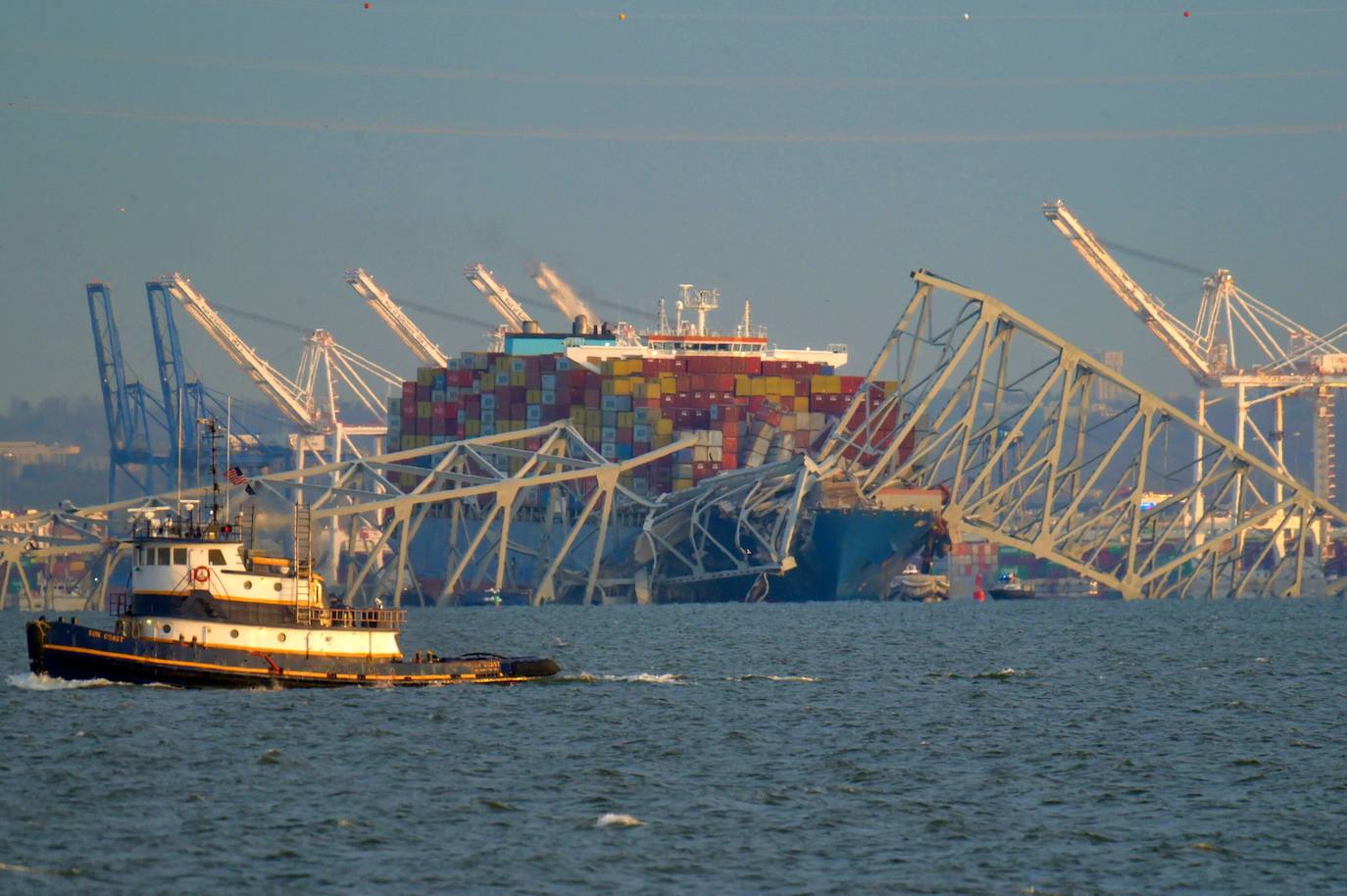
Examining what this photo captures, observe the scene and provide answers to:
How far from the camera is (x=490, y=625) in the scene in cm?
9731

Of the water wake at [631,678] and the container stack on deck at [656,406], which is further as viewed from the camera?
the container stack on deck at [656,406]

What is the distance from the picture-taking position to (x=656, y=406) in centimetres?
15025

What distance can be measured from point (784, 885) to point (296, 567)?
25.9 metres

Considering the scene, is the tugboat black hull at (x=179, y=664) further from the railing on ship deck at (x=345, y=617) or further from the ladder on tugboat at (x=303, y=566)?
the ladder on tugboat at (x=303, y=566)

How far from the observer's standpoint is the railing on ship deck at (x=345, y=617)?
53.8 m

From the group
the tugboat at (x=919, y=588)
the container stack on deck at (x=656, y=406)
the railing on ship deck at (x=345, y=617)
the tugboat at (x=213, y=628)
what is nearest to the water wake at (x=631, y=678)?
the railing on ship deck at (x=345, y=617)

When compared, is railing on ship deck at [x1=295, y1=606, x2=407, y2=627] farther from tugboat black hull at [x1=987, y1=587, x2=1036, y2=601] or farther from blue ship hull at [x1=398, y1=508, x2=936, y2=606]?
tugboat black hull at [x1=987, y1=587, x2=1036, y2=601]

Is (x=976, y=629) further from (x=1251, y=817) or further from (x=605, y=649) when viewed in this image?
(x=1251, y=817)

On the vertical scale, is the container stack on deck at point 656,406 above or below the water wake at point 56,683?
above

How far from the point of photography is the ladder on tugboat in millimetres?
53875

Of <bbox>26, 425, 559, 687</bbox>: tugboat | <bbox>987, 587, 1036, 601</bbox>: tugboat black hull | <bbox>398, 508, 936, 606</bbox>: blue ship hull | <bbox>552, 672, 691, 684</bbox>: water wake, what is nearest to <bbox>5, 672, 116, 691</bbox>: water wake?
<bbox>26, 425, 559, 687</bbox>: tugboat

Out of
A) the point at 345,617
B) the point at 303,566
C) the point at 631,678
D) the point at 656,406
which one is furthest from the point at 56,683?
the point at 656,406

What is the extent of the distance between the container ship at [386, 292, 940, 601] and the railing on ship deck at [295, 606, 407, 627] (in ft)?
216

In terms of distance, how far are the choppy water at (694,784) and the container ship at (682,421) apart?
179 ft
